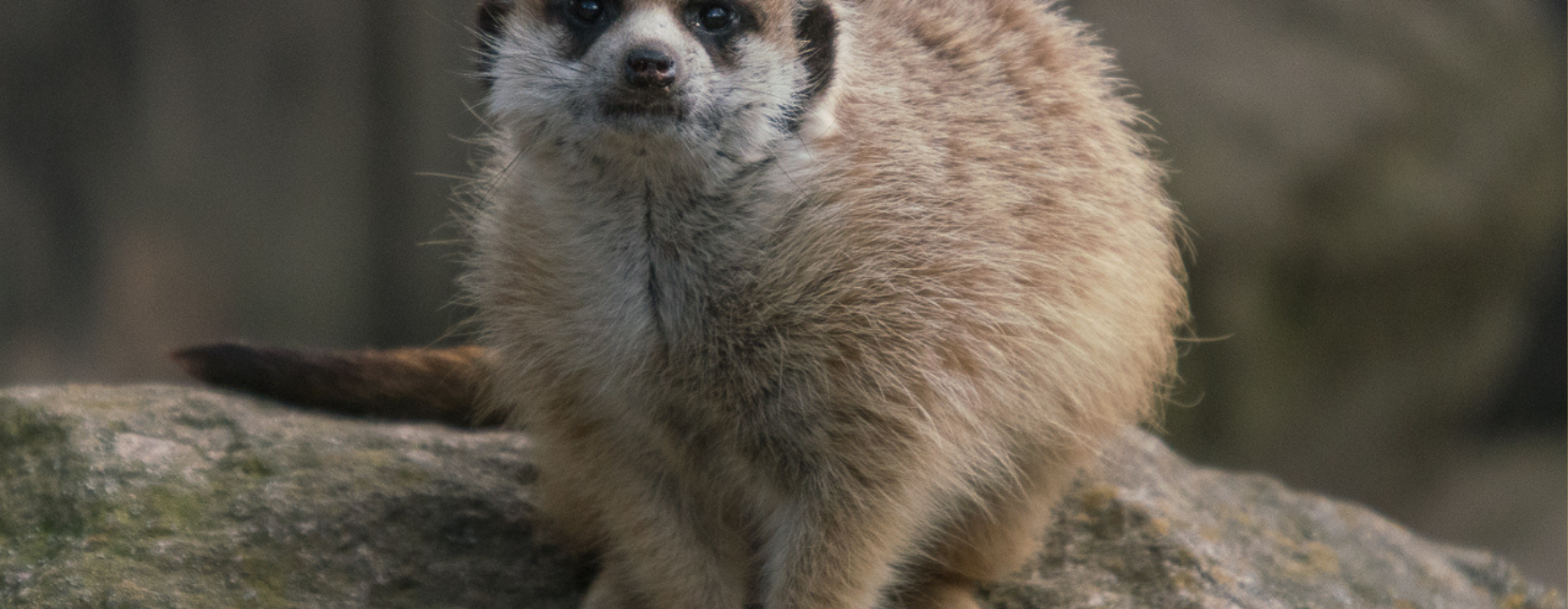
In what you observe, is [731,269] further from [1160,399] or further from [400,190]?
[400,190]

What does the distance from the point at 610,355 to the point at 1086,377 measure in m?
0.90

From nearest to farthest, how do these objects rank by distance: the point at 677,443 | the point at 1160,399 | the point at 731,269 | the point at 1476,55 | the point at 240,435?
the point at 731,269 < the point at 677,443 < the point at 240,435 < the point at 1160,399 < the point at 1476,55

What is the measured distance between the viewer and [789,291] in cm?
201

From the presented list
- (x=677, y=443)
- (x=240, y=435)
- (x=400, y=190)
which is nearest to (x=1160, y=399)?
(x=677, y=443)

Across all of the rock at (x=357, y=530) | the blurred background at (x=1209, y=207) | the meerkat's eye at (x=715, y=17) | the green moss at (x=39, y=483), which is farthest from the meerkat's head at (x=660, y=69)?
the blurred background at (x=1209, y=207)

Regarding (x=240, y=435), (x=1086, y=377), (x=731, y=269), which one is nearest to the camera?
(x=731, y=269)

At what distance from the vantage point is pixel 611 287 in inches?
80.2

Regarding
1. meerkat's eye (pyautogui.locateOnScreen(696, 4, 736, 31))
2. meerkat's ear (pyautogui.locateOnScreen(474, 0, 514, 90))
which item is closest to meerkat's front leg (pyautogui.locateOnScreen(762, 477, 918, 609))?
meerkat's eye (pyautogui.locateOnScreen(696, 4, 736, 31))

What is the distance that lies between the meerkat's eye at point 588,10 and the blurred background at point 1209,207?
7.01 ft

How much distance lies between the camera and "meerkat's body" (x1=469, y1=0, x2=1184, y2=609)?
196cm

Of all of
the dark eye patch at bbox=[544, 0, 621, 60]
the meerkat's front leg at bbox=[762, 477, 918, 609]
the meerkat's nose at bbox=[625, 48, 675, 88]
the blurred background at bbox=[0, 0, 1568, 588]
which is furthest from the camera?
the blurred background at bbox=[0, 0, 1568, 588]

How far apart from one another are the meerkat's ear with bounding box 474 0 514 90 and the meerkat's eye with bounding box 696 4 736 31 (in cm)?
34

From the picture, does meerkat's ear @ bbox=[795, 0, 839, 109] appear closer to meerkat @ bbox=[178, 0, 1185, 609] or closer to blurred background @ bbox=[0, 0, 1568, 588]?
meerkat @ bbox=[178, 0, 1185, 609]

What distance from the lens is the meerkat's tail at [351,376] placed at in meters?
2.81
